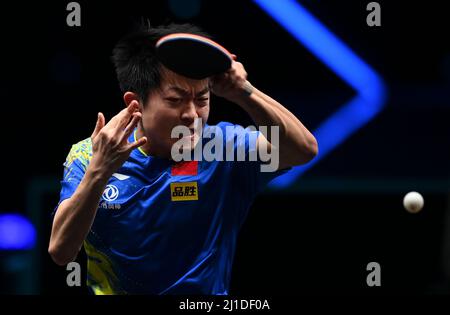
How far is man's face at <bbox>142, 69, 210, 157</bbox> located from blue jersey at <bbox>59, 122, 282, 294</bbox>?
0.12 meters

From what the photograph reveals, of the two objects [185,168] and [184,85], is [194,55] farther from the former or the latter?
[185,168]

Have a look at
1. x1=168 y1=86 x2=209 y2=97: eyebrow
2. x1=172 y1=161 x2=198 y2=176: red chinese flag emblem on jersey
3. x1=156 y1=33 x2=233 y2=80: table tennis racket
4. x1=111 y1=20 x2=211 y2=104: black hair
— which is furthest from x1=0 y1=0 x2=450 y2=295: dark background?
x1=156 y1=33 x2=233 y2=80: table tennis racket

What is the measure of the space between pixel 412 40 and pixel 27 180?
262 cm

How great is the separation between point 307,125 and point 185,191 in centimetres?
226

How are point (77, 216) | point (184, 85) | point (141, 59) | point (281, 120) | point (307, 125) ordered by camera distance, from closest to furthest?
point (281, 120)
point (77, 216)
point (184, 85)
point (141, 59)
point (307, 125)

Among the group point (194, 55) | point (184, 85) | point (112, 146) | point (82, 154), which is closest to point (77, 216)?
point (112, 146)

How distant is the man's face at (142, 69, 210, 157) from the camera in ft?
10.8

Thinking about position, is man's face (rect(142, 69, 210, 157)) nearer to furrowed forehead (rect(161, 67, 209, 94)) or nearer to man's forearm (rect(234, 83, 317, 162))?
furrowed forehead (rect(161, 67, 209, 94))

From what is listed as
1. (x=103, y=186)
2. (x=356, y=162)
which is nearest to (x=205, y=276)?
(x=103, y=186)

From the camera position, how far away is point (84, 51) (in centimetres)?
562

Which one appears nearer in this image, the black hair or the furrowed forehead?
the furrowed forehead

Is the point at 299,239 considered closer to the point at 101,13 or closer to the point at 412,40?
the point at 412,40

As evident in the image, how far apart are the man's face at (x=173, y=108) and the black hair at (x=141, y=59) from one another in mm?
51

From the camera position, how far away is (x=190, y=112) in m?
3.30
